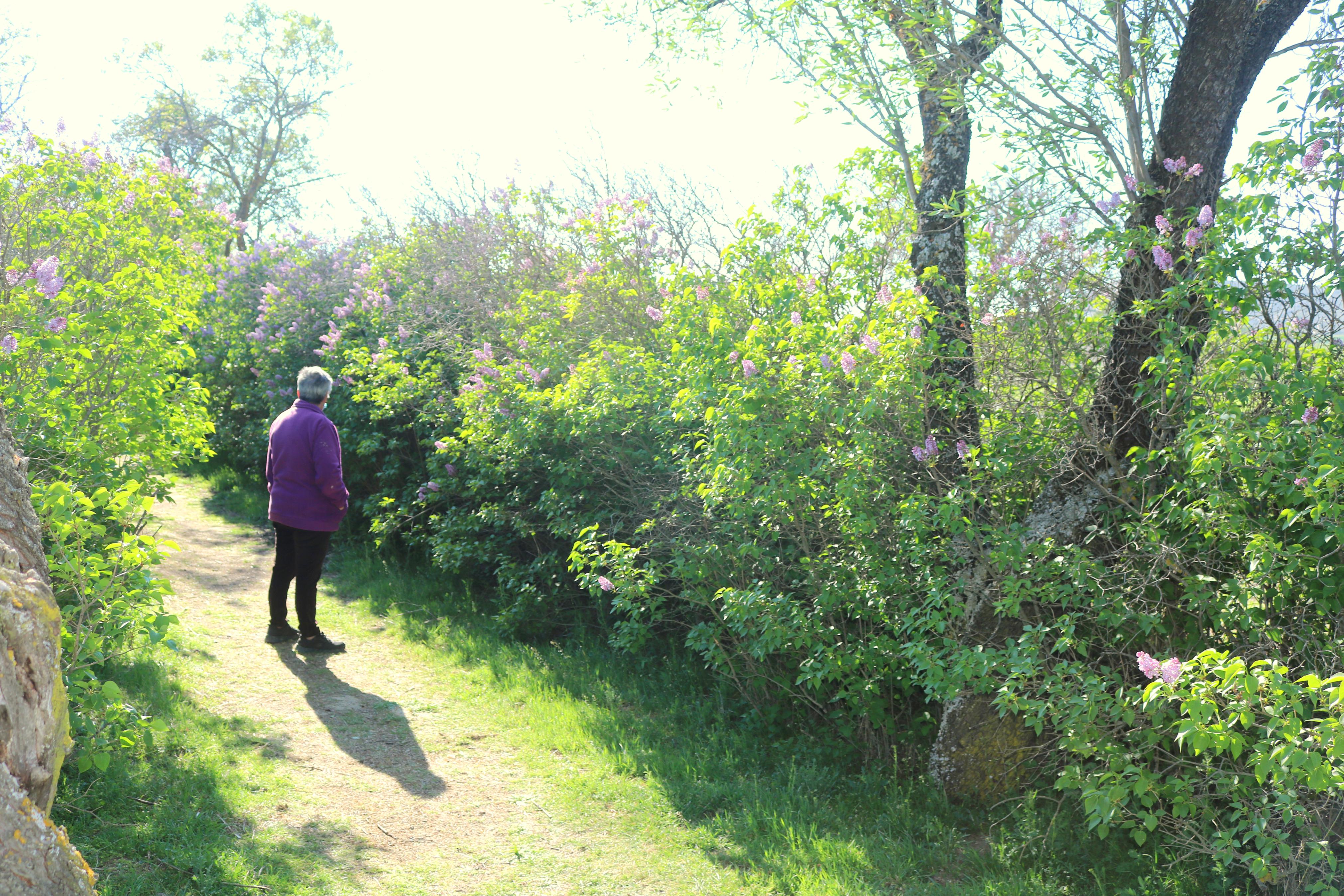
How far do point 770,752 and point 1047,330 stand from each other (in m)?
2.75

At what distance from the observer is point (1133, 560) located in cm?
423

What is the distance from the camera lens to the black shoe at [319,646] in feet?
22.4

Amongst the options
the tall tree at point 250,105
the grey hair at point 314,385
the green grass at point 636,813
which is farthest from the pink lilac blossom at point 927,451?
the tall tree at point 250,105

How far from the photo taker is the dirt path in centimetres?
424

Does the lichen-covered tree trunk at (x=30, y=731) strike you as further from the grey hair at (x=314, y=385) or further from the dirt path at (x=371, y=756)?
the grey hair at (x=314, y=385)

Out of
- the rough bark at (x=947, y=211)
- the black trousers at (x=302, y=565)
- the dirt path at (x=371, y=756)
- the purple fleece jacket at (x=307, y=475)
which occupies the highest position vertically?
the rough bark at (x=947, y=211)

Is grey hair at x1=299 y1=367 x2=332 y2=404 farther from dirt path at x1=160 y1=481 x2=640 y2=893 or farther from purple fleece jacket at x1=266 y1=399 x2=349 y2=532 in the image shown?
dirt path at x1=160 y1=481 x2=640 y2=893

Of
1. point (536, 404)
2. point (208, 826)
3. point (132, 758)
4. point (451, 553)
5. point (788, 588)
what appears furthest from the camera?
point (451, 553)

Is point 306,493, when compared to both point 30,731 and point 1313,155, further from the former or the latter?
point 1313,155

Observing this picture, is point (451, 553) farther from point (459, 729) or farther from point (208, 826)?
point (208, 826)

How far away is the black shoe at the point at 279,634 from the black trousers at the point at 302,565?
171 mm

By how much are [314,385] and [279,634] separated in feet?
6.03

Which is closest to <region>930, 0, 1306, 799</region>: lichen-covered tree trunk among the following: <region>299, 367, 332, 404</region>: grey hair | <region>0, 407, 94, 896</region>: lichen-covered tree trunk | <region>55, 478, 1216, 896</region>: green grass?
<region>55, 478, 1216, 896</region>: green grass

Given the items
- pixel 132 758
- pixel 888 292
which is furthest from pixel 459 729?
pixel 888 292
